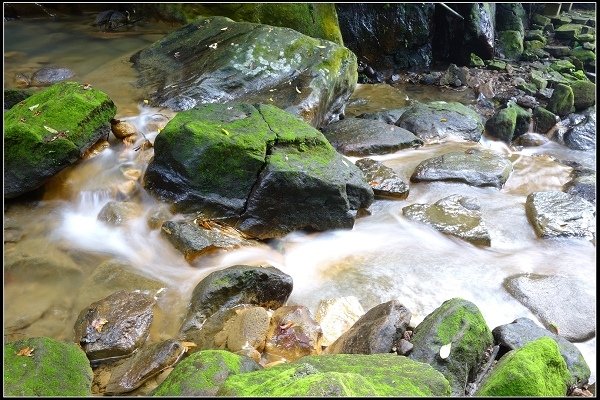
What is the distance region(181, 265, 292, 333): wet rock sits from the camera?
4.53 meters

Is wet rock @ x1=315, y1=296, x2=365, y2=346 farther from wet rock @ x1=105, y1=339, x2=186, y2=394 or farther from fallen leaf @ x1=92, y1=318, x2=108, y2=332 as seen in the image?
fallen leaf @ x1=92, y1=318, x2=108, y2=332

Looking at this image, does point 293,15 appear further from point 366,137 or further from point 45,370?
point 45,370

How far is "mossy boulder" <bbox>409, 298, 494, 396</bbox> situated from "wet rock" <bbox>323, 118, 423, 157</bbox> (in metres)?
4.47

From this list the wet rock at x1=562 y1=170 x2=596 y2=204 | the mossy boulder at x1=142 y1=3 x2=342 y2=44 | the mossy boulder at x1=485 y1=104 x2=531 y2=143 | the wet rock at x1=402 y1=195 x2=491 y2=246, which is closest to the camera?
the wet rock at x1=402 y1=195 x2=491 y2=246

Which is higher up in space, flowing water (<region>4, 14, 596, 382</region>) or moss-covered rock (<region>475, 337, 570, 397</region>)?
moss-covered rock (<region>475, 337, 570, 397</region>)

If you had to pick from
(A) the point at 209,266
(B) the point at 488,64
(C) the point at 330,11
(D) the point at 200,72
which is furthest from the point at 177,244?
(B) the point at 488,64

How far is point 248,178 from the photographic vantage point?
5848mm

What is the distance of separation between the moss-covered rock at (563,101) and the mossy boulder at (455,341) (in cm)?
916

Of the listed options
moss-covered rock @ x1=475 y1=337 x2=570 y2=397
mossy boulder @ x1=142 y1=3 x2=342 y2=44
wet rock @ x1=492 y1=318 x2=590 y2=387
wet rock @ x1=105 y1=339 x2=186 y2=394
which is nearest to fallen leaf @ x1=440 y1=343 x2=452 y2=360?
moss-covered rock @ x1=475 y1=337 x2=570 y2=397

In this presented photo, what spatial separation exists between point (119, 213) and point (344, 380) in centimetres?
451

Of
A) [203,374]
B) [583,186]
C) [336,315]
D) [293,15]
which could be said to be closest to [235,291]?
[336,315]

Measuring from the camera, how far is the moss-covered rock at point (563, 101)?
37.0 ft

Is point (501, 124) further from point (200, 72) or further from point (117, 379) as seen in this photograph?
point (117, 379)

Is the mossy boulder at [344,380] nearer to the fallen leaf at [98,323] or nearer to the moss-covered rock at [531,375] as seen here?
the moss-covered rock at [531,375]
